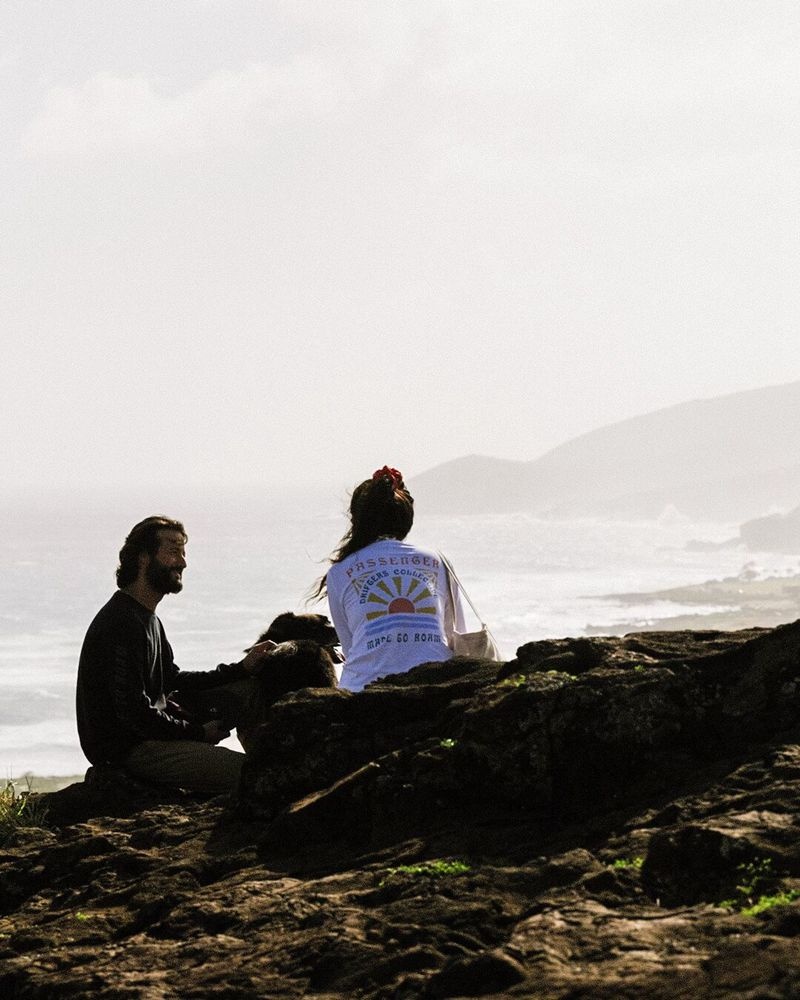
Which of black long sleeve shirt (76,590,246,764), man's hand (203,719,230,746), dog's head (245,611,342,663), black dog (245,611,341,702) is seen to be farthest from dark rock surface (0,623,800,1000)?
dog's head (245,611,342,663)

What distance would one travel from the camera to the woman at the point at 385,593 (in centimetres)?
865

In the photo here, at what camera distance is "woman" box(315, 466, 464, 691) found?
865cm

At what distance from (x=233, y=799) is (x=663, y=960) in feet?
12.9

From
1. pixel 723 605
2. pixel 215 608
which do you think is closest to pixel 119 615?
pixel 723 605

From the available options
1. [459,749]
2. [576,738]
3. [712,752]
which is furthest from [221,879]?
[712,752]

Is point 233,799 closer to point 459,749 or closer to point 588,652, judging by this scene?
point 459,749

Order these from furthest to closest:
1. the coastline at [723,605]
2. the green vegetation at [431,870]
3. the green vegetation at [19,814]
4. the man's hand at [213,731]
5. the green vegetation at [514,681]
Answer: the coastline at [723,605] < the man's hand at [213,731] < the green vegetation at [19,814] < the green vegetation at [514,681] < the green vegetation at [431,870]

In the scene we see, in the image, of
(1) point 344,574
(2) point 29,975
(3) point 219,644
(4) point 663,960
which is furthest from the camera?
(3) point 219,644

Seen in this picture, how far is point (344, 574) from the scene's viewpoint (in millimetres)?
8773

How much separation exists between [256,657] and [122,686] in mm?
942

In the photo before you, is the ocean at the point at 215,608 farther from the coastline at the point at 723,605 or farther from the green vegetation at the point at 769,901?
the green vegetation at the point at 769,901

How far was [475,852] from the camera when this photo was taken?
6.36 m

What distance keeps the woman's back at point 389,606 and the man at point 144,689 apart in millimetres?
893

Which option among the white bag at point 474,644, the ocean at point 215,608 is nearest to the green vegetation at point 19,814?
the white bag at point 474,644
